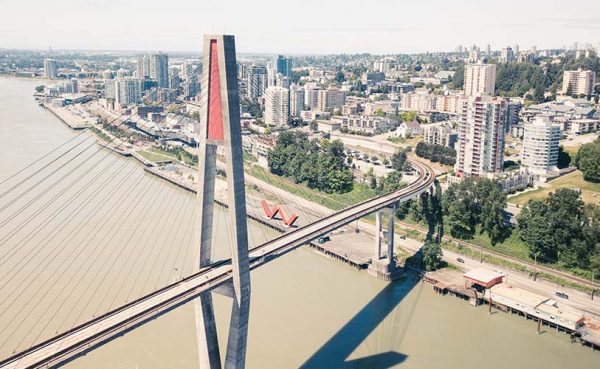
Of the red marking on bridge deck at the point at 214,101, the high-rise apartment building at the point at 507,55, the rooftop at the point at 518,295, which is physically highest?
the high-rise apartment building at the point at 507,55

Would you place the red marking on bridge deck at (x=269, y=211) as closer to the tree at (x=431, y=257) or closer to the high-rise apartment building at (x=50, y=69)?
the tree at (x=431, y=257)

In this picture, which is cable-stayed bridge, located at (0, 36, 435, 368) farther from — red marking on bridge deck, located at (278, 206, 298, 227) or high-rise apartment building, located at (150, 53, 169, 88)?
high-rise apartment building, located at (150, 53, 169, 88)

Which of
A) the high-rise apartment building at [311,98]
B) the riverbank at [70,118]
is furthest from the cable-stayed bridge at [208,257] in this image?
the high-rise apartment building at [311,98]

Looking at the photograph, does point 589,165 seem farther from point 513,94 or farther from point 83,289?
point 513,94

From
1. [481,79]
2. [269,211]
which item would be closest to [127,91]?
[481,79]

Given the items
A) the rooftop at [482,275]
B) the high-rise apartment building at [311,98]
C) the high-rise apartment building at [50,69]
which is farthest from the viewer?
the high-rise apartment building at [50,69]

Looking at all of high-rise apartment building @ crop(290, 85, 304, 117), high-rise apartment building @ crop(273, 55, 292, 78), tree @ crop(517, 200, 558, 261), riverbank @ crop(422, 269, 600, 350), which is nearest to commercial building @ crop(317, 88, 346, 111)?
high-rise apartment building @ crop(290, 85, 304, 117)

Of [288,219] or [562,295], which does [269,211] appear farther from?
[562,295]
